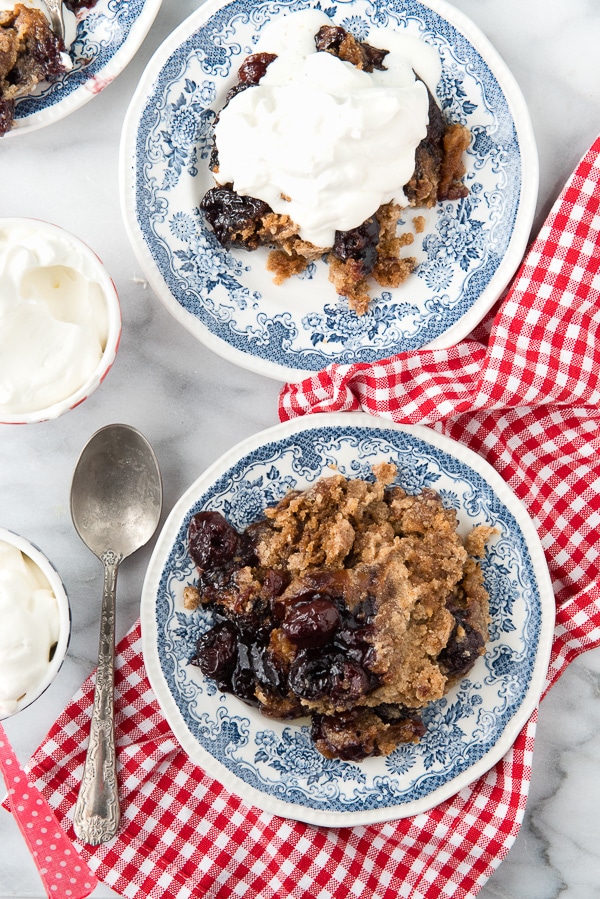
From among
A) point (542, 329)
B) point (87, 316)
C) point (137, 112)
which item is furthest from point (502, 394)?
point (137, 112)

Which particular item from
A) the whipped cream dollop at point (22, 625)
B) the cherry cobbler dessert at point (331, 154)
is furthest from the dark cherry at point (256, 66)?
the whipped cream dollop at point (22, 625)

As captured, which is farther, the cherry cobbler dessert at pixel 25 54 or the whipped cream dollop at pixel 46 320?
the cherry cobbler dessert at pixel 25 54

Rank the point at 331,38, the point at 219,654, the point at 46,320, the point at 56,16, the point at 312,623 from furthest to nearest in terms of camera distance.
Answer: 1. the point at 56,16
2. the point at 331,38
3. the point at 219,654
4. the point at 46,320
5. the point at 312,623

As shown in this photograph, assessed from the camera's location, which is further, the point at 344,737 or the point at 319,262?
the point at 319,262

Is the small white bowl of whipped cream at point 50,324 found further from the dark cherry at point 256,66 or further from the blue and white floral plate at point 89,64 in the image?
the dark cherry at point 256,66

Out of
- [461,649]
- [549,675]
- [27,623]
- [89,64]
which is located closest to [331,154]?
[89,64]

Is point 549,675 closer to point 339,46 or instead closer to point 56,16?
point 339,46

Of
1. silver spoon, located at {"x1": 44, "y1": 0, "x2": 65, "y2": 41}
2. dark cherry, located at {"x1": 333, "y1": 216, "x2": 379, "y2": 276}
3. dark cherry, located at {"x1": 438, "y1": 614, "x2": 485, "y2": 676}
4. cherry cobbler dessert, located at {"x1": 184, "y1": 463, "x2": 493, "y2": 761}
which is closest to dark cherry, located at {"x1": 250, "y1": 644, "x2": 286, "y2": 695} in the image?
cherry cobbler dessert, located at {"x1": 184, "y1": 463, "x2": 493, "y2": 761}
